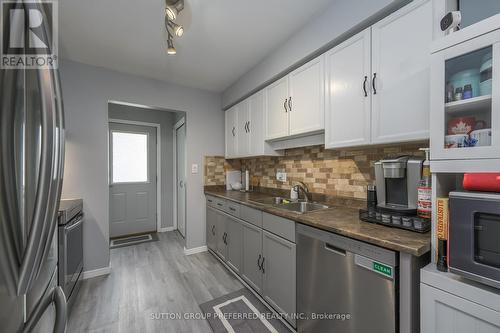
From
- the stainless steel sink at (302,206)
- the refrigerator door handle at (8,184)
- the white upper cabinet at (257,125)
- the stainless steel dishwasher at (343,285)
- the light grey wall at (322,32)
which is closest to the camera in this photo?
the refrigerator door handle at (8,184)

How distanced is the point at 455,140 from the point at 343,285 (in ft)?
3.02

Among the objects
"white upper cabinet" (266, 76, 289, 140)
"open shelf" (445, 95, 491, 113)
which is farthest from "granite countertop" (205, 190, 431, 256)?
"white upper cabinet" (266, 76, 289, 140)

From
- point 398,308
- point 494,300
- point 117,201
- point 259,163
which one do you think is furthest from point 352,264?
point 117,201

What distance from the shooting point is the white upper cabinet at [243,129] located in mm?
2717

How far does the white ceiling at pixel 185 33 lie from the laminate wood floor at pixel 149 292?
2.42 m

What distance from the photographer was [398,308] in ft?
3.22

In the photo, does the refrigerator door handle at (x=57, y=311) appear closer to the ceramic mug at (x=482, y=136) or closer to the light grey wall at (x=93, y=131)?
the ceramic mug at (x=482, y=136)

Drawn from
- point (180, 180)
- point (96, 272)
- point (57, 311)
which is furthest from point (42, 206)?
point (180, 180)

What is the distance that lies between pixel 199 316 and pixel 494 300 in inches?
71.2

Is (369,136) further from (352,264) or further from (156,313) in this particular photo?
(156,313)

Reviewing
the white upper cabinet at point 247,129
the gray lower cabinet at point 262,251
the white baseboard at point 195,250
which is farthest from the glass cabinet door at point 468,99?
the white baseboard at point 195,250

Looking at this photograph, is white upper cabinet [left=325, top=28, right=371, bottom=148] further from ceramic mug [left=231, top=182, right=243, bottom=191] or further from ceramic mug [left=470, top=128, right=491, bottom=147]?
ceramic mug [left=231, top=182, right=243, bottom=191]

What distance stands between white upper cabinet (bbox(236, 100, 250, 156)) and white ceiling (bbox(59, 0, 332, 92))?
0.47 m

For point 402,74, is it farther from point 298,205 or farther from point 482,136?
point 298,205
